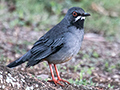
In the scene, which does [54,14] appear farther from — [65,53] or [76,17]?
[65,53]

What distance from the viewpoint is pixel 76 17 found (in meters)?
4.55

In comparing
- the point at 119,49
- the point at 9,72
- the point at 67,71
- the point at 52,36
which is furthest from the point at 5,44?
the point at 119,49

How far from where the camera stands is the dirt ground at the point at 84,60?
18.4 feet

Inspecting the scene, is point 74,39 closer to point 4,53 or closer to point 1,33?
point 4,53

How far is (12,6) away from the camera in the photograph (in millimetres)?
9375

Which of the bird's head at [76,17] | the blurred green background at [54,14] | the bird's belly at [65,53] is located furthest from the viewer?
the blurred green background at [54,14]

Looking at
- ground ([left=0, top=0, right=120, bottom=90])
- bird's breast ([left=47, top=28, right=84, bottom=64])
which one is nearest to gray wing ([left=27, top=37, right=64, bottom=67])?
bird's breast ([left=47, top=28, right=84, bottom=64])

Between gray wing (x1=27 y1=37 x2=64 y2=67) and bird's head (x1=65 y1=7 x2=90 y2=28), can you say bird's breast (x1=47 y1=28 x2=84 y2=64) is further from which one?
bird's head (x1=65 y1=7 x2=90 y2=28)

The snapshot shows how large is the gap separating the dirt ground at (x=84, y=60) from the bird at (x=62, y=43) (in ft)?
1.56

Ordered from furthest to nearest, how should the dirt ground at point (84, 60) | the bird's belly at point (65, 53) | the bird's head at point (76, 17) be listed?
1. the dirt ground at point (84, 60)
2. the bird's head at point (76, 17)
3. the bird's belly at point (65, 53)

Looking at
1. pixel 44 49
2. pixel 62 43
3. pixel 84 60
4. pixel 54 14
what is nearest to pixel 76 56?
pixel 84 60

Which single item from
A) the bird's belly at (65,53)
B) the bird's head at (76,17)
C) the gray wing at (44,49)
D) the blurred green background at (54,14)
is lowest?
the bird's belly at (65,53)

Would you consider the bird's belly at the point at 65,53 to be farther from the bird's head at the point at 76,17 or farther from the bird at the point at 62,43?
the bird's head at the point at 76,17

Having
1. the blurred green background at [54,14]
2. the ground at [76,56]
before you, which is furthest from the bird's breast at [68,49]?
the blurred green background at [54,14]
